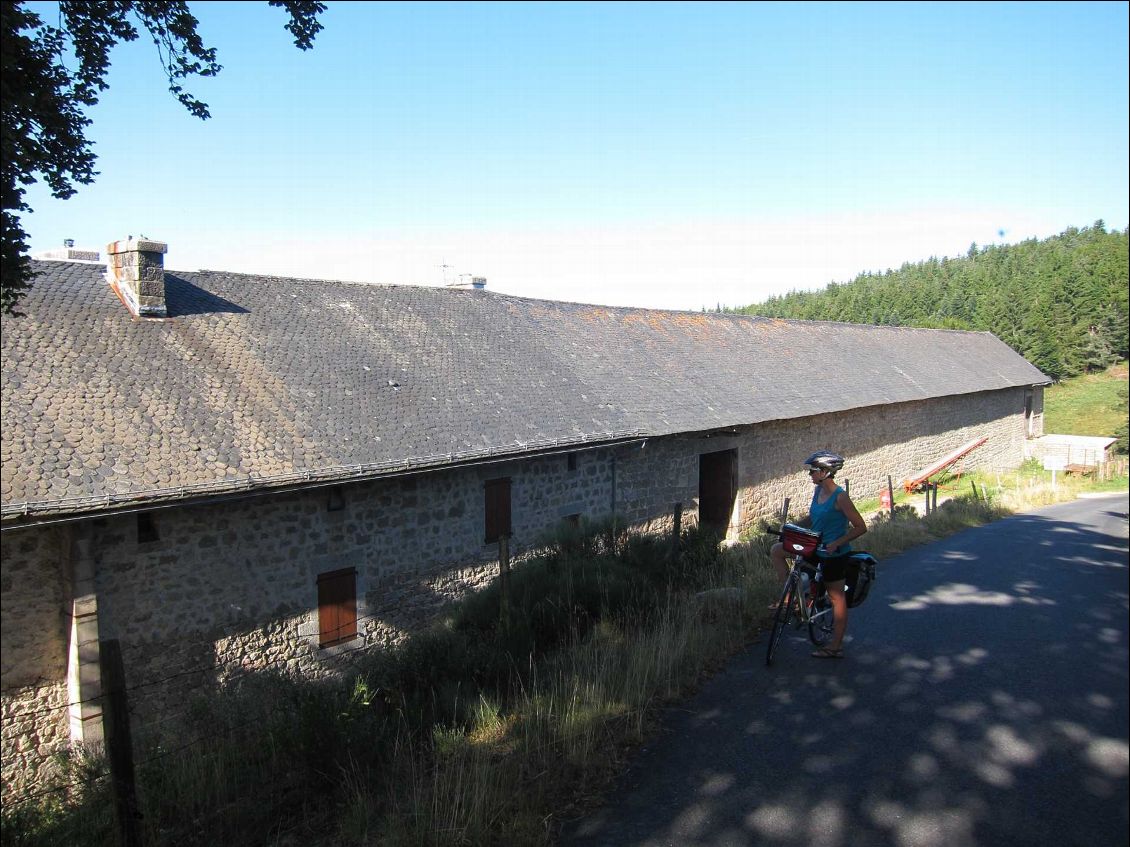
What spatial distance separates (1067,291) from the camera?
50.7 metres

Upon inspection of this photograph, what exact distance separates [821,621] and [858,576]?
18.3 inches

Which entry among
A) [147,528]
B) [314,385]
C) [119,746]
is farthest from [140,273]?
[119,746]

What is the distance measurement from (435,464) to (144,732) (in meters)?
4.52

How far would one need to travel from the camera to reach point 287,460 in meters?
9.70

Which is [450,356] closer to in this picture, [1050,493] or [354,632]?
[354,632]

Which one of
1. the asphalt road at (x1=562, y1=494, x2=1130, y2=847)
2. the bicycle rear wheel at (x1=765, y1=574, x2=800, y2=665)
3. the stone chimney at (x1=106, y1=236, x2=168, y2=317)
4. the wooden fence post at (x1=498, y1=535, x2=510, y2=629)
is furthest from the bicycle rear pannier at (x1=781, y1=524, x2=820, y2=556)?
the stone chimney at (x1=106, y1=236, x2=168, y2=317)

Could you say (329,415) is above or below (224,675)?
above

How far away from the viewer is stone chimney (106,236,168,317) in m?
11.0

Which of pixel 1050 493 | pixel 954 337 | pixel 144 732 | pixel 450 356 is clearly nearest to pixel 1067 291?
pixel 954 337

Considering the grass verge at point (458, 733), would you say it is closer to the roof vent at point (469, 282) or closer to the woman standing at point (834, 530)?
the woman standing at point (834, 530)

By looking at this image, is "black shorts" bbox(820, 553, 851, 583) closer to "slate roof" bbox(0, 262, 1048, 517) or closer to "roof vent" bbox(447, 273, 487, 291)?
"slate roof" bbox(0, 262, 1048, 517)

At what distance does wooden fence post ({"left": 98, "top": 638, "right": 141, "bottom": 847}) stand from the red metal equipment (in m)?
21.6

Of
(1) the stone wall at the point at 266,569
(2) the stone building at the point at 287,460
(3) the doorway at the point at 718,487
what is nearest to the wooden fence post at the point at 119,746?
(2) the stone building at the point at 287,460

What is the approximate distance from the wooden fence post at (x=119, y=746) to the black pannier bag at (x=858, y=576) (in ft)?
16.3
